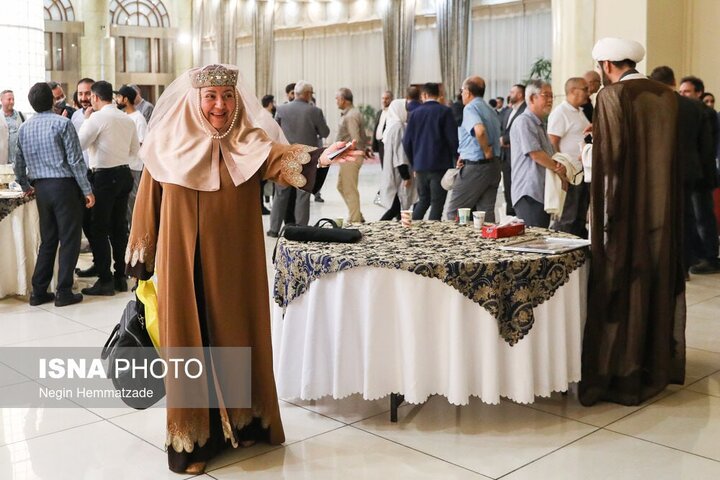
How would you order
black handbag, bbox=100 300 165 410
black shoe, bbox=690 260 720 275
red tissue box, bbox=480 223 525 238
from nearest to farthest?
1. black handbag, bbox=100 300 165 410
2. red tissue box, bbox=480 223 525 238
3. black shoe, bbox=690 260 720 275

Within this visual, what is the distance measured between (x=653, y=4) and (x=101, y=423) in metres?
7.05

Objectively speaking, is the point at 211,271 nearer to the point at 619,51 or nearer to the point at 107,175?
the point at 619,51

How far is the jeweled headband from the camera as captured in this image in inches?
132

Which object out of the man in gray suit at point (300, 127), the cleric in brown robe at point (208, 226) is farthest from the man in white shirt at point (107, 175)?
the cleric in brown robe at point (208, 226)

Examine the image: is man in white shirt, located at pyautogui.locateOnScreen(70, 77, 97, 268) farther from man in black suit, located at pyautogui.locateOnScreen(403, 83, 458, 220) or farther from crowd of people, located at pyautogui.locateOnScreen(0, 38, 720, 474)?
man in black suit, located at pyautogui.locateOnScreen(403, 83, 458, 220)

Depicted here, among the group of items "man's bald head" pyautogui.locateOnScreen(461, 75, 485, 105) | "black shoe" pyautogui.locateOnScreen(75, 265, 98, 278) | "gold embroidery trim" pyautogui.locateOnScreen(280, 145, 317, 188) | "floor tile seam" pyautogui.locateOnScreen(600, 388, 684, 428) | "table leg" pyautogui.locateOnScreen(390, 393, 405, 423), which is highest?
"man's bald head" pyautogui.locateOnScreen(461, 75, 485, 105)

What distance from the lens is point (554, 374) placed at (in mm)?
3947

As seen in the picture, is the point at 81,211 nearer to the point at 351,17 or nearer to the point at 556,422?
the point at 556,422

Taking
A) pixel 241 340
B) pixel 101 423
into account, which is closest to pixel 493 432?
pixel 241 340

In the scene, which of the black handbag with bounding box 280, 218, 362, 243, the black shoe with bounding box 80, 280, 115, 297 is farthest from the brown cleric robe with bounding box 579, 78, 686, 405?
the black shoe with bounding box 80, 280, 115, 297

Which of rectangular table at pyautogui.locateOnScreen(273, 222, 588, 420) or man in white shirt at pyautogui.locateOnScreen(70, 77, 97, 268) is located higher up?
man in white shirt at pyautogui.locateOnScreen(70, 77, 97, 268)

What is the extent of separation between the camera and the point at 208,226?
11.0ft

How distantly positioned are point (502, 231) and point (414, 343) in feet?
3.19

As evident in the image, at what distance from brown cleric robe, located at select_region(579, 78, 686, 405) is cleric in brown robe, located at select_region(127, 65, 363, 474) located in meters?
1.43
